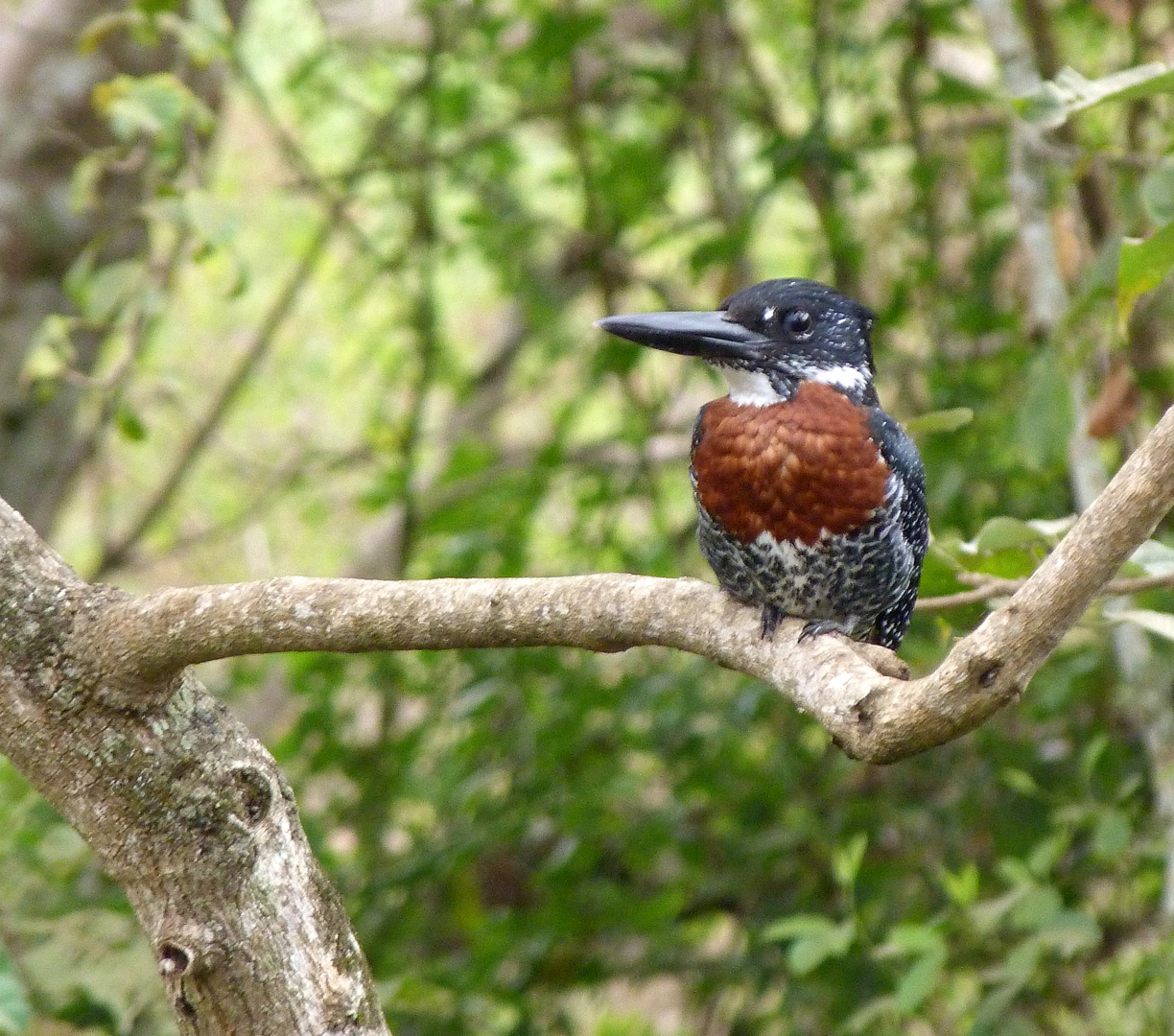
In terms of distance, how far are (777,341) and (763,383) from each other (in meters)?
0.07

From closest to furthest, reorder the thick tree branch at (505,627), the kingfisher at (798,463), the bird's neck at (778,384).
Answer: the thick tree branch at (505,627) → the kingfisher at (798,463) → the bird's neck at (778,384)

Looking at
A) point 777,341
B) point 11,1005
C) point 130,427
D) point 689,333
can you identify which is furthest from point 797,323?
point 11,1005

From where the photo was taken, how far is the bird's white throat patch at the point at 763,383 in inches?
95.9

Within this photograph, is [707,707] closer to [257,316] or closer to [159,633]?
[159,633]

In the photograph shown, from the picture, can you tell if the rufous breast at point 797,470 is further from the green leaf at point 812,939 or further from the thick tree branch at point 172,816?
the thick tree branch at point 172,816

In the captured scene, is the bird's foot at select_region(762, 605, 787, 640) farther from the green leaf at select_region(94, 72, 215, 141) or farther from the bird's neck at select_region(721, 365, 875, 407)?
the green leaf at select_region(94, 72, 215, 141)

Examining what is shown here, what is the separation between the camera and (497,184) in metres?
4.29

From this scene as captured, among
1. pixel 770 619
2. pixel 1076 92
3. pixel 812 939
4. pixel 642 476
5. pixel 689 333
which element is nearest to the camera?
pixel 1076 92

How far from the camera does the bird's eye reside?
2.46 m

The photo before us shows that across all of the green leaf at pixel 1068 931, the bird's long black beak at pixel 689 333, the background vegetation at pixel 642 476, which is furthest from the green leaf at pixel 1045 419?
the green leaf at pixel 1068 931

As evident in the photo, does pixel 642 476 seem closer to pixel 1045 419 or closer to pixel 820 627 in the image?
pixel 1045 419

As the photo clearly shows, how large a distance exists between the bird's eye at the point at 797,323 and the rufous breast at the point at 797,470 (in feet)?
Result: 0.35

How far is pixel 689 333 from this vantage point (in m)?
2.36

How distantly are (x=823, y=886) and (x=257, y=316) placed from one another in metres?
3.25
